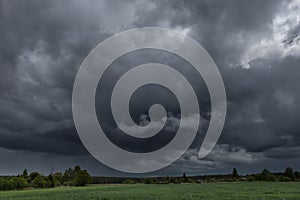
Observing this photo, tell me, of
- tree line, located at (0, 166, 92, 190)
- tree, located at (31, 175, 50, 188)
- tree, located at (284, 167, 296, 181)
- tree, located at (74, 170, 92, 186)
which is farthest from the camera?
tree, located at (284, 167, 296, 181)

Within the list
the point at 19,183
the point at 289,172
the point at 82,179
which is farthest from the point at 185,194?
the point at 289,172

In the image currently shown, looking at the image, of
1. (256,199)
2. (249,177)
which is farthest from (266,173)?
(256,199)

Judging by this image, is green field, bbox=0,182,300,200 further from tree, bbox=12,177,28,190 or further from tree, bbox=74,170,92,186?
tree, bbox=74,170,92,186

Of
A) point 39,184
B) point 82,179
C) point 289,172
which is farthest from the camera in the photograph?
point 289,172

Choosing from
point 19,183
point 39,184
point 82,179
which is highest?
point 82,179

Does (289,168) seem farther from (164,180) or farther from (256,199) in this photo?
(256,199)

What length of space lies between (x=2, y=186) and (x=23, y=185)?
1015 centimetres

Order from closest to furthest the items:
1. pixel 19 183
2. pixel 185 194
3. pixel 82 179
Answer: pixel 185 194 < pixel 19 183 < pixel 82 179

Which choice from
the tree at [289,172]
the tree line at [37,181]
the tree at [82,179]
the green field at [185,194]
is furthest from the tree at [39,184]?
the tree at [289,172]

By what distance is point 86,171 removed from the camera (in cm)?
15900

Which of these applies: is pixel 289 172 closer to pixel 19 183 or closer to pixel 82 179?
pixel 82 179

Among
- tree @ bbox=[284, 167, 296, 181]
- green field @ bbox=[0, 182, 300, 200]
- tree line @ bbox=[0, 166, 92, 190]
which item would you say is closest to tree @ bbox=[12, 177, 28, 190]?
tree line @ bbox=[0, 166, 92, 190]

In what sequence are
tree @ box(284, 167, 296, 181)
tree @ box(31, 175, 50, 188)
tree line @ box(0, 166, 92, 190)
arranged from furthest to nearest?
tree @ box(284, 167, 296, 181) < tree @ box(31, 175, 50, 188) < tree line @ box(0, 166, 92, 190)

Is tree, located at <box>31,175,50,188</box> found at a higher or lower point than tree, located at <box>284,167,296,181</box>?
lower
